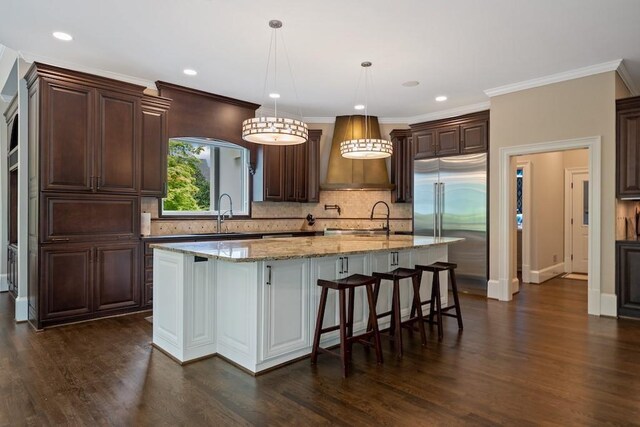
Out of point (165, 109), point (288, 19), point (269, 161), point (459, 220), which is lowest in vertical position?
point (459, 220)

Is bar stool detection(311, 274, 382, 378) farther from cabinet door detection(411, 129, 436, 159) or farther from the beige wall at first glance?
cabinet door detection(411, 129, 436, 159)

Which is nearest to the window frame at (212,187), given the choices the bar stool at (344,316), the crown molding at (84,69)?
the crown molding at (84,69)

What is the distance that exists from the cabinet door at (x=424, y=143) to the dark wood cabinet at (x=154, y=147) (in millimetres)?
3891

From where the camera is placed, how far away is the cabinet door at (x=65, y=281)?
3.99 metres

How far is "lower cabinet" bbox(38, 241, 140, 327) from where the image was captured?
4008 mm

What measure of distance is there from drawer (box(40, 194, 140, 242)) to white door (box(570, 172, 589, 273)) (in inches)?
301

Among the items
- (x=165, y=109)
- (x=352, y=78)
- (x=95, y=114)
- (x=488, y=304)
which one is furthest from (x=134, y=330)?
(x=488, y=304)

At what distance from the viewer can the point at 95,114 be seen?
4316 millimetres

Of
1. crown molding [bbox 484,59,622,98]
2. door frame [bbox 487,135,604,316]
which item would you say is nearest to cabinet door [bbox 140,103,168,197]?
crown molding [bbox 484,59,622,98]

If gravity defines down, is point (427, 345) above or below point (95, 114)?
below

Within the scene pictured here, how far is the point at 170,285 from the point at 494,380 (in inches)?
102

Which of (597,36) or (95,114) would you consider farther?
(95,114)

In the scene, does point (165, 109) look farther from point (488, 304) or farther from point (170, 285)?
point (488, 304)

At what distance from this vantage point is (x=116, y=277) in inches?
175
